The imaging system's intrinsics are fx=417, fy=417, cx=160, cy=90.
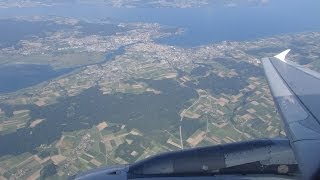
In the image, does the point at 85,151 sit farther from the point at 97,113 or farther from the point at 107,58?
the point at 107,58

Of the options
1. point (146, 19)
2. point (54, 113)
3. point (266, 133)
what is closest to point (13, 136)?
point (54, 113)

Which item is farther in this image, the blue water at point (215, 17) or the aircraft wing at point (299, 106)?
the blue water at point (215, 17)

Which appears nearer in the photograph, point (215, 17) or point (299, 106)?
point (299, 106)

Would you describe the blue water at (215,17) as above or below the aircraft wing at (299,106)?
below

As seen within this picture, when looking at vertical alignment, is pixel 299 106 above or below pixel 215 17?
above
